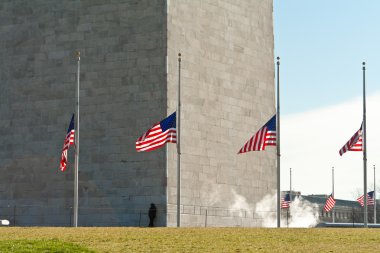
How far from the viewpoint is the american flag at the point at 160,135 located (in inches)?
1886

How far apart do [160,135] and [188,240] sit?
14.5 m

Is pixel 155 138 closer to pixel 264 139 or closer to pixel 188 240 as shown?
pixel 264 139

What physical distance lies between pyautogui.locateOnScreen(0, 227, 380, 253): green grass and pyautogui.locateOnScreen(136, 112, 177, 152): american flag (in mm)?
8659

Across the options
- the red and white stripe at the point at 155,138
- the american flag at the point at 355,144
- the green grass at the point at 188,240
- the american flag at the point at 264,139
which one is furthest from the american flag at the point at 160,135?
the american flag at the point at 355,144

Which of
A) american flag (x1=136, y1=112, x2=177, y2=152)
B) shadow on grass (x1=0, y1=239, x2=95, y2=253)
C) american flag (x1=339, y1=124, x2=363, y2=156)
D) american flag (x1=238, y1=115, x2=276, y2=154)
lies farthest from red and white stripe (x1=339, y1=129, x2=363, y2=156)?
shadow on grass (x1=0, y1=239, x2=95, y2=253)

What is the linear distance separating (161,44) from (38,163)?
1146 centimetres

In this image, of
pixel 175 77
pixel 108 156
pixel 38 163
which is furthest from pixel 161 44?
pixel 38 163

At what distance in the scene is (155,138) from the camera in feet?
158

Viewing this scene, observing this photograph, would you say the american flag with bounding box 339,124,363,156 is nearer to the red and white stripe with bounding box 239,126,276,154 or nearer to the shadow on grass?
the red and white stripe with bounding box 239,126,276,154

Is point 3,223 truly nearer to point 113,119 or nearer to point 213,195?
point 113,119

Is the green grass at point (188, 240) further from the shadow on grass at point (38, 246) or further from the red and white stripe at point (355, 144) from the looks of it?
the red and white stripe at point (355, 144)

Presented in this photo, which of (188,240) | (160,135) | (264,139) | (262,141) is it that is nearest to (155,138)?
(160,135)

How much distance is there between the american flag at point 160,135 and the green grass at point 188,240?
8659mm

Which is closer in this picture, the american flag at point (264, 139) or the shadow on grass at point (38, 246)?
the shadow on grass at point (38, 246)
